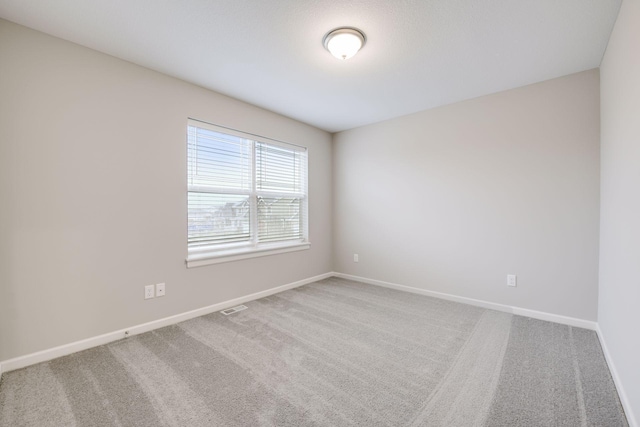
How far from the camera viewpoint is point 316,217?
14.1 feet

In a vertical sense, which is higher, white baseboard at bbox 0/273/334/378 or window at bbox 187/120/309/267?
window at bbox 187/120/309/267

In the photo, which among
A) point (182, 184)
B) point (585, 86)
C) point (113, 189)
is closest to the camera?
point (113, 189)

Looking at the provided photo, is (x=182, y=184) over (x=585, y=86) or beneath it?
beneath

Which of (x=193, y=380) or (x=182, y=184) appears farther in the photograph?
(x=182, y=184)

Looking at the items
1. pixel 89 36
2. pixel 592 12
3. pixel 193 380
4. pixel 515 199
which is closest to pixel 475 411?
pixel 193 380

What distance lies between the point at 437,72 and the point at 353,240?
8.43 feet

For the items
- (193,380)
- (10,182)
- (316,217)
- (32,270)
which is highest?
(10,182)

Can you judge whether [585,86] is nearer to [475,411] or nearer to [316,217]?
[475,411]

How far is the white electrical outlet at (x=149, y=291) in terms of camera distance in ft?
8.25

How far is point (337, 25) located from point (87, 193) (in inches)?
92.5

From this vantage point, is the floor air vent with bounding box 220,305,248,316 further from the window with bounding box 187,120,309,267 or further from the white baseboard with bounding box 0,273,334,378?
the window with bounding box 187,120,309,267

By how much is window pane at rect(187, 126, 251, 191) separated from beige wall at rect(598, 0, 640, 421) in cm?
326

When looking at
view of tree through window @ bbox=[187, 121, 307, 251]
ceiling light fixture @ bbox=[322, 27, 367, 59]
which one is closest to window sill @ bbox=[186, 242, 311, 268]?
view of tree through window @ bbox=[187, 121, 307, 251]

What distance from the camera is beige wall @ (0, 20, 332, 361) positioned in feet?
6.29
